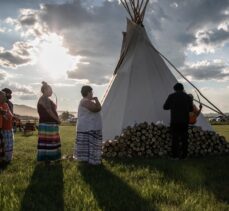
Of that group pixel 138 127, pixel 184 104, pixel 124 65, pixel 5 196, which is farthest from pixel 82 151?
pixel 124 65

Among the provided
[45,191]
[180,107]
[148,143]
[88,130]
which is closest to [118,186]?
[45,191]

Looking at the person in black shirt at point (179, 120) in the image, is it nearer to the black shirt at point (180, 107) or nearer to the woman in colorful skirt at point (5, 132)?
the black shirt at point (180, 107)

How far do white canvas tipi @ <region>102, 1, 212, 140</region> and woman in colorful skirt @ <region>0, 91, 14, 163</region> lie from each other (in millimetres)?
2933

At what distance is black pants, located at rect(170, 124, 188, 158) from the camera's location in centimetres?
912

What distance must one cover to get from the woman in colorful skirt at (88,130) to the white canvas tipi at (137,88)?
7.24 feet

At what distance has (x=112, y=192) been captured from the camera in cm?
553

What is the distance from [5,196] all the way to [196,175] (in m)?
3.31

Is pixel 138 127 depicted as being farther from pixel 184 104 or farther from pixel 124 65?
pixel 124 65

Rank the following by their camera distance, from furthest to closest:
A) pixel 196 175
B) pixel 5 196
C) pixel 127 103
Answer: pixel 127 103 < pixel 196 175 < pixel 5 196

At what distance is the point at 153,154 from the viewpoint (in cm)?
975

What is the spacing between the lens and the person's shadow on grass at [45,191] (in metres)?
4.90

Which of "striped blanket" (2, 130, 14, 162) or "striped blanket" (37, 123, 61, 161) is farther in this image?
"striped blanket" (2, 130, 14, 162)

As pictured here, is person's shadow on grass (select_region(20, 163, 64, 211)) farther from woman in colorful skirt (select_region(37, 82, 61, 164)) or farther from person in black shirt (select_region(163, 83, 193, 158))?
person in black shirt (select_region(163, 83, 193, 158))

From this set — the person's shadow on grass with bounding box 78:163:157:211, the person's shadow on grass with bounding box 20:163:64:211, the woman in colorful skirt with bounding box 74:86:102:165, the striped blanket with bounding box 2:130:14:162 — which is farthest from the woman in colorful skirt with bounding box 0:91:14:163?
the person's shadow on grass with bounding box 78:163:157:211
